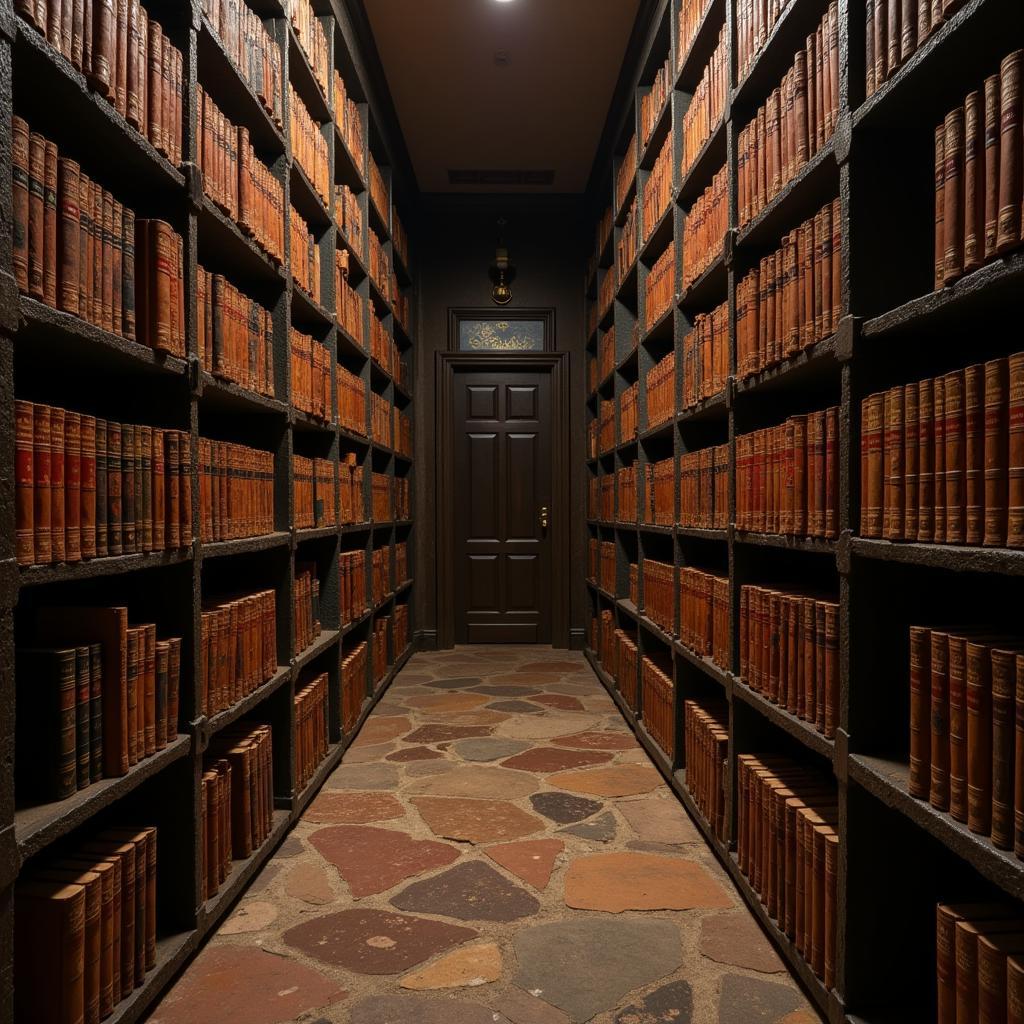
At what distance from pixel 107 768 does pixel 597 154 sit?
5.14 m

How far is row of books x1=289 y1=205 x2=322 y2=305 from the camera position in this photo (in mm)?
2919

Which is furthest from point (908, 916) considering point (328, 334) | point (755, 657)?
point (328, 334)

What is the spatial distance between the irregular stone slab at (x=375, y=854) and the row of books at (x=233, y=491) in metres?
0.99

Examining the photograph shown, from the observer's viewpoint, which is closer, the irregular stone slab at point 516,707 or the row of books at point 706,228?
the row of books at point 706,228

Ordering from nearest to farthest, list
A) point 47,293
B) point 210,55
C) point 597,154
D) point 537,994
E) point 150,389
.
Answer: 1. point 47,293
2. point 537,994
3. point 150,389
4. point 210,55
5. point 597,154

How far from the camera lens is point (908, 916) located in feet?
5.14

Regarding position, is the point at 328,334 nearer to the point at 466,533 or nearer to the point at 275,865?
the point at 275,865

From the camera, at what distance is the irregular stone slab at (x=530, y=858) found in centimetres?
236

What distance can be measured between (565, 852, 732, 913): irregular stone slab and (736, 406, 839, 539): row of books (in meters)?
1.00

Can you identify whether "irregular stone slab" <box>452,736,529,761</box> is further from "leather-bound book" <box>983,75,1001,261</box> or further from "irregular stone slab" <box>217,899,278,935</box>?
"leather-bound book" <box>983,75,1001,261</box>

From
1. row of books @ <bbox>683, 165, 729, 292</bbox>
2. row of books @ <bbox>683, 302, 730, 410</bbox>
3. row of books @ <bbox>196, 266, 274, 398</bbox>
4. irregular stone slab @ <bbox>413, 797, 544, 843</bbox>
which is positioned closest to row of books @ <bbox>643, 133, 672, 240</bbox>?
row of books @ <bbox>683, 165, 729, 292</bbox>

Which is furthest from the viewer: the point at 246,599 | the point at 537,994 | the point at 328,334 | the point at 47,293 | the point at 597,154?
the point at 597,154

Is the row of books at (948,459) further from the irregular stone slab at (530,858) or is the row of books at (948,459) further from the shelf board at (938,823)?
the irregular stone slab at (530,858)

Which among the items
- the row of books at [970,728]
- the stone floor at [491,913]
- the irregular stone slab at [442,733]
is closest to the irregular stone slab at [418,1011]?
the stone floor at [491,913]
